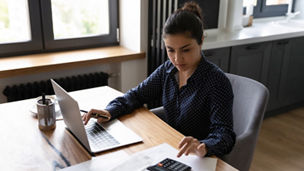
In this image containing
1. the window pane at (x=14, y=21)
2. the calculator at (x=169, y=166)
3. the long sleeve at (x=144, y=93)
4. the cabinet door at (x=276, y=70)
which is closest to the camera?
the calculator at (x=169, y=166)

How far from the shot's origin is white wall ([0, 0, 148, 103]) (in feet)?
8.19

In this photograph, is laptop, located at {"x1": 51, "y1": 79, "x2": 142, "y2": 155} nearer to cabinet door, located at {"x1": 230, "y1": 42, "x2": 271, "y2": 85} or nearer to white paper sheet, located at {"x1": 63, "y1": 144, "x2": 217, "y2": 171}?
white paper sheet, located at {"x1": 63, "y1": 144, "x2": 217, "y2": 171}

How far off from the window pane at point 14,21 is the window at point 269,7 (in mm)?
2269

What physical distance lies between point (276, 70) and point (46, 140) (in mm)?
2472

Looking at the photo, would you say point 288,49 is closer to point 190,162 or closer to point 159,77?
point 159,77

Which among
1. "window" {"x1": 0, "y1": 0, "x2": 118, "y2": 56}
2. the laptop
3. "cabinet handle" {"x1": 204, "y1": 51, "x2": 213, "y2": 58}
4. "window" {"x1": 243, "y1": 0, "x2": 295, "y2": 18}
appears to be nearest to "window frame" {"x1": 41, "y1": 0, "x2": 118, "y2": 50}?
"window" {"x1": 0, "y1": 0, "x2": 118, "y2": 56}

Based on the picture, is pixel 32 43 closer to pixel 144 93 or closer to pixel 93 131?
pixel 144 93

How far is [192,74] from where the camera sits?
144 centimetres

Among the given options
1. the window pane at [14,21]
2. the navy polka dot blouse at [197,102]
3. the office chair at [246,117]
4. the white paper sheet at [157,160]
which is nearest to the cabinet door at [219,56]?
the office chair at [246,117]

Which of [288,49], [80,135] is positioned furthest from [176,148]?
[288,49]

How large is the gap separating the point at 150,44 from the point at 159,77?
104 centimetres

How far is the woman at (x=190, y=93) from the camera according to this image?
4.19 feet

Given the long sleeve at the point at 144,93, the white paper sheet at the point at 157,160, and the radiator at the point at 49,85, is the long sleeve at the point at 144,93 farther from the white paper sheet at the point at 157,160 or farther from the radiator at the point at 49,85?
the radiator at the point at 49,85

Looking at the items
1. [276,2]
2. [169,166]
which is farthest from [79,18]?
[276,2]
